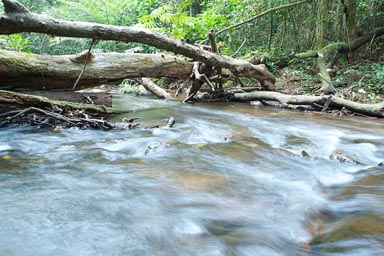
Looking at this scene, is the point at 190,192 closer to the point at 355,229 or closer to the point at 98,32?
the point at 355,229

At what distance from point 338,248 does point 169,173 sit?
1.56m

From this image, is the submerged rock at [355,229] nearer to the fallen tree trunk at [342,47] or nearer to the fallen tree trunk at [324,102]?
the fallen tree trunk at [324,102]

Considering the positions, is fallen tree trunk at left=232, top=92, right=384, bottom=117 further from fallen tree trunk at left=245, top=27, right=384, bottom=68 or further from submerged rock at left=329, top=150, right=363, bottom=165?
submerged rock at left=329, top=150, right=363, bottom=165

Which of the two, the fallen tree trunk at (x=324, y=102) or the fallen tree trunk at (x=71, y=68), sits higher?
the fallen tree trunk at (x=71, y=68)

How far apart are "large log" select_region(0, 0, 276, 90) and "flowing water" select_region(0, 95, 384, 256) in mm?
1314

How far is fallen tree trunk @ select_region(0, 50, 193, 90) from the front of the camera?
498cm

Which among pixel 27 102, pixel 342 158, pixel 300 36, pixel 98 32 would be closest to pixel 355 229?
pixel 342 158

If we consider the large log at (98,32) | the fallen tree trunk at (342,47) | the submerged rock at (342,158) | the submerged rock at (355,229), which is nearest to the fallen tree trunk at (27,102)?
the large log at (98,32)

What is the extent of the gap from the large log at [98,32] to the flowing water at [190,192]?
131cm

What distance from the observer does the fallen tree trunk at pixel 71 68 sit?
196 inches

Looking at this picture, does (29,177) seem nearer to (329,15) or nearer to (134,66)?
(134,66)

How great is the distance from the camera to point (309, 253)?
178 centimetres

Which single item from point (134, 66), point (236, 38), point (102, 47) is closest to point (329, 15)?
point (236, 38)

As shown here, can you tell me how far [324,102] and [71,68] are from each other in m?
4.37
